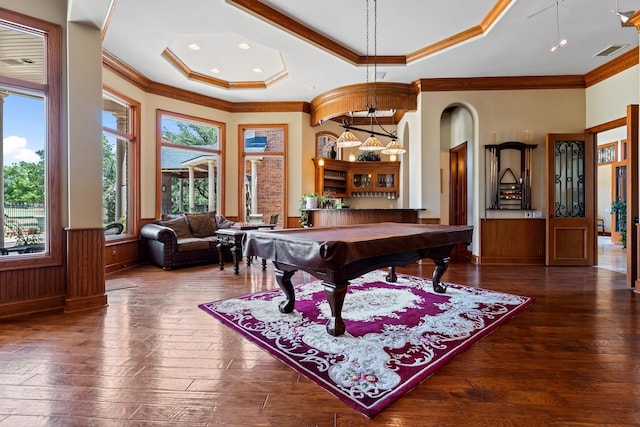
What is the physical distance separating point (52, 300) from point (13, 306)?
11.8 inches

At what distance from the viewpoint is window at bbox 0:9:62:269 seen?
3.35m

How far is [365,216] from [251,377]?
451 centimetres

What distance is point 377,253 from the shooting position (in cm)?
262

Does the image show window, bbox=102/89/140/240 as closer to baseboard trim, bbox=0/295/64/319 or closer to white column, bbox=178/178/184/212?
white column, bbox=178/178/184/212

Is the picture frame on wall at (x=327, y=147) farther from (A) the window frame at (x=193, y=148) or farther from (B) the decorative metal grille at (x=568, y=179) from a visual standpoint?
(B) the decorative metal grille at (x=568, y=179)

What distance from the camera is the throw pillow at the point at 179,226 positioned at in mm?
6219

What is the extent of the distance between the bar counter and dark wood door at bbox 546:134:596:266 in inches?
93.4

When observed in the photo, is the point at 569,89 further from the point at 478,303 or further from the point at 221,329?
the point at 221,329

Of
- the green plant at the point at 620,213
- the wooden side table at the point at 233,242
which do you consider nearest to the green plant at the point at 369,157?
the wooden side table at the point at 233,242

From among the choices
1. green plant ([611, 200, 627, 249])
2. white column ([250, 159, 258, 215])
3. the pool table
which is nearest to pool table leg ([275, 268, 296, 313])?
the pool table

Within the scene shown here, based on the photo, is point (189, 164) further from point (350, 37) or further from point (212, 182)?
point (350, 37)

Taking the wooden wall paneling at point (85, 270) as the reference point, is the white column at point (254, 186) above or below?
above

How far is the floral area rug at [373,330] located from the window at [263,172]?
13.1ft

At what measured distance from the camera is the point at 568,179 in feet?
19.4
